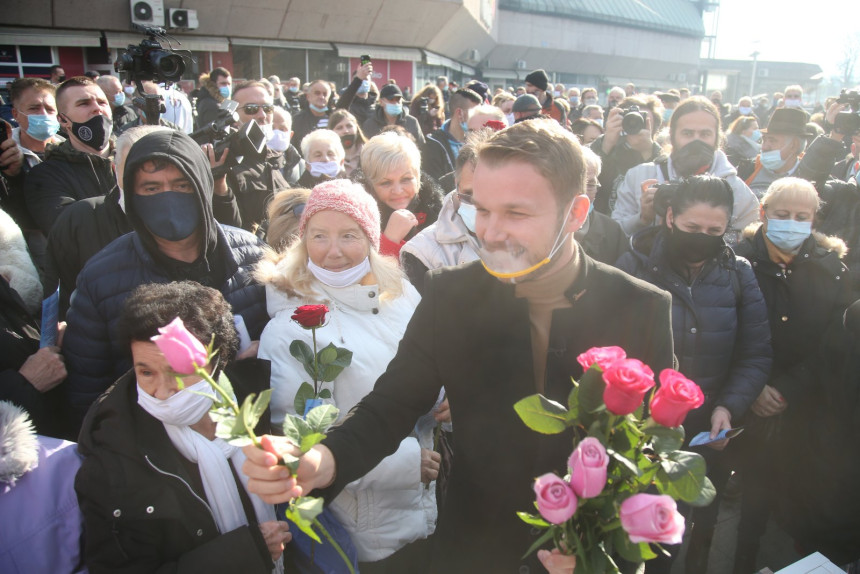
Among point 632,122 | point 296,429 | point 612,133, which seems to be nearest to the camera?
point 296,429

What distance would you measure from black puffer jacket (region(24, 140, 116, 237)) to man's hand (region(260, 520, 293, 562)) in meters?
2.63

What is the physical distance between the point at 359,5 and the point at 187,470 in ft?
73.0

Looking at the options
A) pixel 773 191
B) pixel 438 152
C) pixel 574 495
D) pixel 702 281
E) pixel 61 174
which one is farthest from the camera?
pixel 438 152

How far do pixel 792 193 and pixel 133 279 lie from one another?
3253 mm

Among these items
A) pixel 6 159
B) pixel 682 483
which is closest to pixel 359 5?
pixel 6 159

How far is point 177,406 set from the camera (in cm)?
180

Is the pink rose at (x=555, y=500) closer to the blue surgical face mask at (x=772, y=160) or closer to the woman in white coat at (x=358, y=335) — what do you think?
the woman in white coat at (x=358, y=335)

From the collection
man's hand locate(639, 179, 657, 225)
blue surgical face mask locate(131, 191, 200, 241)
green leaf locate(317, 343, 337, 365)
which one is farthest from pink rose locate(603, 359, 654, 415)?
man's hand locate(639, 179, 657, 225)

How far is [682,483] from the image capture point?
1.07 meters

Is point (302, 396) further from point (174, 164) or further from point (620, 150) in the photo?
point (620, 150)

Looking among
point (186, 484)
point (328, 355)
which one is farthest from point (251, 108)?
point (186, 484)

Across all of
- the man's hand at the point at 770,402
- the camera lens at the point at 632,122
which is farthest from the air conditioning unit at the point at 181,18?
Answer: the man's hand at the point at 770,402

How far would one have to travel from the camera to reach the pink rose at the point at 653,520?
97cm

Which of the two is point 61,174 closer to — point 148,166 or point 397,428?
point 148,166
